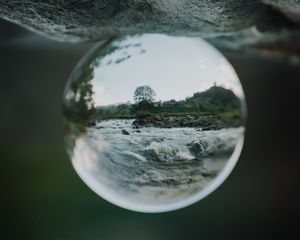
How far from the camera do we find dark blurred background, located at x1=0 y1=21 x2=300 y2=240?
261 cm

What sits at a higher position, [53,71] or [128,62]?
[53,71]

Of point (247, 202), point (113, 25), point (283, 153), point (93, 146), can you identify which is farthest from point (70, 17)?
point (283, 153)

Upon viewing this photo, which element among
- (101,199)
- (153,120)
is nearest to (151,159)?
(153,120)

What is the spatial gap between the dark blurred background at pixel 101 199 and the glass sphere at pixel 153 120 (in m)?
1.56

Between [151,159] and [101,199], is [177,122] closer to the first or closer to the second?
[151,159]

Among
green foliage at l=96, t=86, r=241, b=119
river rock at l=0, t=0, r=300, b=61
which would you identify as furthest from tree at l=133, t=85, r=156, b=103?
river rock at l=0, t=0, r=300, b=61

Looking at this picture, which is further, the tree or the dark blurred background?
the dark blurred background

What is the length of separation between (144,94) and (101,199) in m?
2.00

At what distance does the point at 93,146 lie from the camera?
0.89m

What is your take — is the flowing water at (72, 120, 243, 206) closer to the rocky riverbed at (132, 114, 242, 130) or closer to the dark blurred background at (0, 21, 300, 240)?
the rocky riverbed at (132, 114, 242, 130)

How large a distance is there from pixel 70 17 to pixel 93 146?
0.73ft

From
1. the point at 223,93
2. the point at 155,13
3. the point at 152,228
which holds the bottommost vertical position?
the point at 152,228

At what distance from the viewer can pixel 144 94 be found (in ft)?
2.77

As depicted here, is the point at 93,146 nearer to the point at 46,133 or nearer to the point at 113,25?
the point at 113,25
